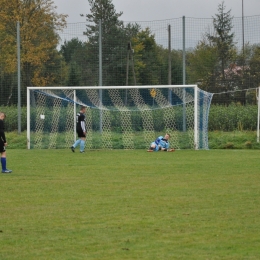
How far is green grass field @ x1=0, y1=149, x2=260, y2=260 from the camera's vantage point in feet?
27.0

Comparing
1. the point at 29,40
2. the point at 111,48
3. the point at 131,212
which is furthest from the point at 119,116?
the point at 131,212

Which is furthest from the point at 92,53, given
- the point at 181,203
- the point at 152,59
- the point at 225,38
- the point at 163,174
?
the point at 181,203

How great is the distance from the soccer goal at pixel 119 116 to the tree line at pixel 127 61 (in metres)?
2.35

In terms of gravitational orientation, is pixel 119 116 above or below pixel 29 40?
below

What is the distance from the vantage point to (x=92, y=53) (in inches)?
1318

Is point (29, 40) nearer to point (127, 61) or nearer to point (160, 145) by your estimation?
point (127, 61)

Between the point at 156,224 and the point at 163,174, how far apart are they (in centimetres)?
749

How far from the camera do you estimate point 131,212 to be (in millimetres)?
10984

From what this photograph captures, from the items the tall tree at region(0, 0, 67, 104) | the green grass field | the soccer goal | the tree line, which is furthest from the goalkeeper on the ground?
the tall tree at region(0, 0, 67, 104)

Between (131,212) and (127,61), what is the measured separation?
23.7m

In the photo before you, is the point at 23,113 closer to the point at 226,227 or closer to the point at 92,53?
the point at 92,53

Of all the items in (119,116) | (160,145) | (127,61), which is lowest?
(160,145)

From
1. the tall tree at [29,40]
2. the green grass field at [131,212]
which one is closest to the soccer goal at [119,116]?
the tall tree at [29,40]

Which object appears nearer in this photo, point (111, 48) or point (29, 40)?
point (111, 48)
